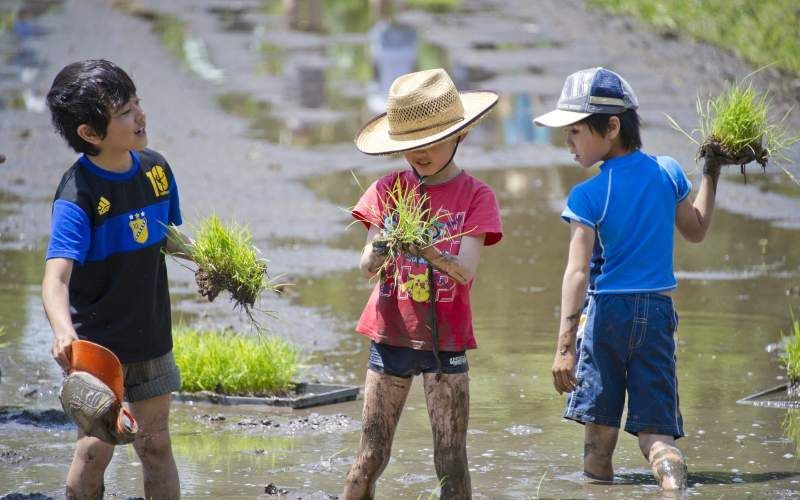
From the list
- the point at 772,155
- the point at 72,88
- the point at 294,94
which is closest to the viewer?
the point at 72,88

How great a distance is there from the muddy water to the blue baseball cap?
1.35 metres

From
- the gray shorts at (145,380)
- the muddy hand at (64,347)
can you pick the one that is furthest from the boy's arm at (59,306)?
the gray shorts at (145,380)

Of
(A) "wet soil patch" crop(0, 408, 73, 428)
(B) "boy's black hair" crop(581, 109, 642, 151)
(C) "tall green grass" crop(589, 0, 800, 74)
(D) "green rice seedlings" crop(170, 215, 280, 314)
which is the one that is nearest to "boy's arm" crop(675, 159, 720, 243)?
(B) "boy's black hair" crop(581, 109, 642, 151)

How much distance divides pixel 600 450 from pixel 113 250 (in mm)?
1926

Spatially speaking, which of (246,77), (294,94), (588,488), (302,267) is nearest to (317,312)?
(302,267)

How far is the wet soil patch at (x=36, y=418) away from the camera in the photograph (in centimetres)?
607

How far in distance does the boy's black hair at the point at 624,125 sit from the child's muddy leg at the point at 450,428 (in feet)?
3.59

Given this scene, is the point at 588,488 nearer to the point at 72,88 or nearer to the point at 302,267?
the point at 72,88

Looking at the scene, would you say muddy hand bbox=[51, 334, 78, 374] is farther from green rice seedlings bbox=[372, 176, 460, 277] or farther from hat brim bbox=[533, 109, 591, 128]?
hat brim bbox=[533, 109, 591, 128]

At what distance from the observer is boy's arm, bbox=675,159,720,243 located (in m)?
5.18

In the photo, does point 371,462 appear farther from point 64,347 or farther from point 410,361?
point 64,347

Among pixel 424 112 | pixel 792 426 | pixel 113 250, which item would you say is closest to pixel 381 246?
pixel 424 112

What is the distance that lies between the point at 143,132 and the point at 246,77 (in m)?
12.1

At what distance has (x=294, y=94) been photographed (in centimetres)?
1557
